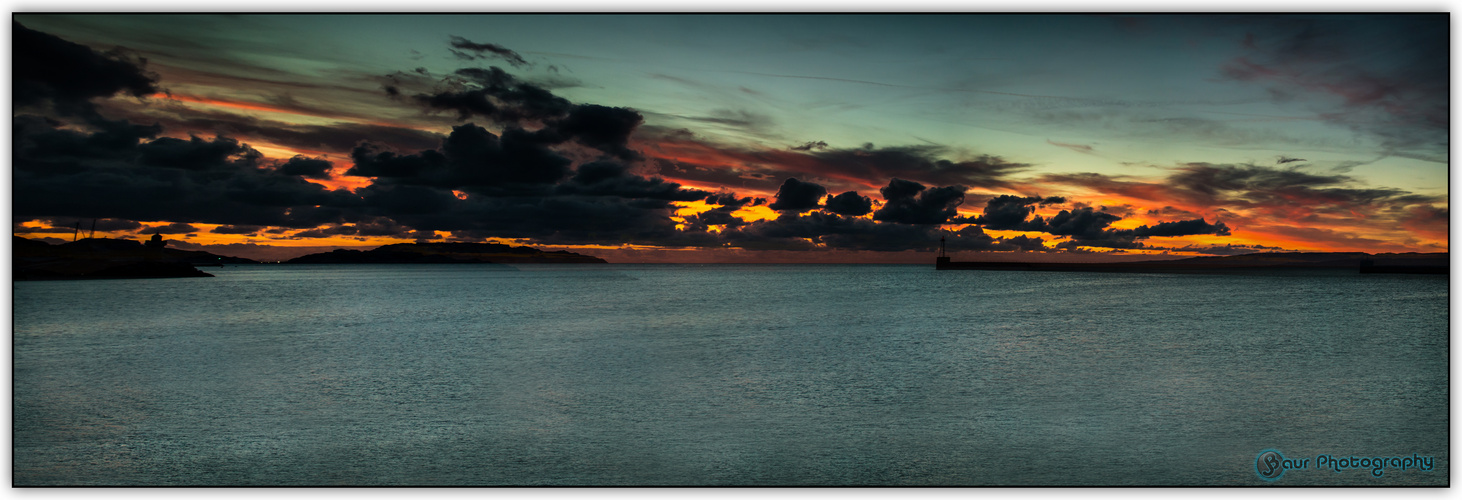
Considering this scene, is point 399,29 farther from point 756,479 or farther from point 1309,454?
point 1309,454

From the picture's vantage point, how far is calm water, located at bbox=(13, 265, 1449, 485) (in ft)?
27.8

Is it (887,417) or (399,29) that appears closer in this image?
(399,29)

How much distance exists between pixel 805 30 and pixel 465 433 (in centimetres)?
737

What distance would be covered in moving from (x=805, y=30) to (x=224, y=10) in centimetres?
606

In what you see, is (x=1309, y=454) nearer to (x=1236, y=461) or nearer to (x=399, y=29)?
(x=1236, y=461)

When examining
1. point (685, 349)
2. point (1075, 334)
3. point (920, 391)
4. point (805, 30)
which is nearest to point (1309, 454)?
point (920, 391)

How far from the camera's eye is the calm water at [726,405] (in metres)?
8.48

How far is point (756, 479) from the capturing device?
8.12 meters

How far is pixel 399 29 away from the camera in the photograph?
838cm

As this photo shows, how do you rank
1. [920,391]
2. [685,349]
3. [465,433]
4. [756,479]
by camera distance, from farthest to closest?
[685,349]
[920,391]
[465,433]
[756,479]

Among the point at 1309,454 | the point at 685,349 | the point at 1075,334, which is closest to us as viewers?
the point at 1309,454

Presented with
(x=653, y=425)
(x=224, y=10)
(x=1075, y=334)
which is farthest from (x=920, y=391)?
(x=1075, y=334)

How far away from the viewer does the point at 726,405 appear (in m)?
12.4

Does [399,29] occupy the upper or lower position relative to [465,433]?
upper
